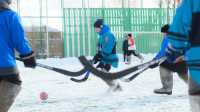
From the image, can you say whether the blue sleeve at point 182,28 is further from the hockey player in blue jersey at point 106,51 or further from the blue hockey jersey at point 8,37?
the hockey player in blue jersey at point 106,51

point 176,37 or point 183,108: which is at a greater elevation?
point 176,37

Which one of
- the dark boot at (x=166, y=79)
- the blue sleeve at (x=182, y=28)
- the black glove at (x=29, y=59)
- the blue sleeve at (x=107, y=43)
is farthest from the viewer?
the blue sleeve at (x=107, y=43)

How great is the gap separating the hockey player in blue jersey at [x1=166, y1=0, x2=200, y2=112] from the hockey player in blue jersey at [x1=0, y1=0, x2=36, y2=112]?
1.20 m

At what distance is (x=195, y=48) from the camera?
141cm

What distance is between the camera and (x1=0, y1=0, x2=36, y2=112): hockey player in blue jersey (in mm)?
2203

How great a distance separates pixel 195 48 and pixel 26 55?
4.42 feet

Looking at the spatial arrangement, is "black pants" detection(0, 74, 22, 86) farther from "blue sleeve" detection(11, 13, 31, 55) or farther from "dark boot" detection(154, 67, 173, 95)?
"dark boot" detection(154, 67, 173, 95)

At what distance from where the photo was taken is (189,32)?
1.43 meters

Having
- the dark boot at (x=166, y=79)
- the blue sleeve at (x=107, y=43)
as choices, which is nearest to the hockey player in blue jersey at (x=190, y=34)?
the dark boot at (x=166, y=79)

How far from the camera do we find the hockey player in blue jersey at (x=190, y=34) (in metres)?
1.40

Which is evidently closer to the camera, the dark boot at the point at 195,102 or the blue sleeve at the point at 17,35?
the dark boot at the point at 195,102

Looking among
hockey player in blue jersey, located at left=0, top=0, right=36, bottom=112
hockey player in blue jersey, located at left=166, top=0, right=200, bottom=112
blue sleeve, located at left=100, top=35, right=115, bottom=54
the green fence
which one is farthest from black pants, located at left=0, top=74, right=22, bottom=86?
the green fence

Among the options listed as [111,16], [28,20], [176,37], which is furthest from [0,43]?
[111,16]

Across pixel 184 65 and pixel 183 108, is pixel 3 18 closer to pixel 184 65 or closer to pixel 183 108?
pixel 183 108
